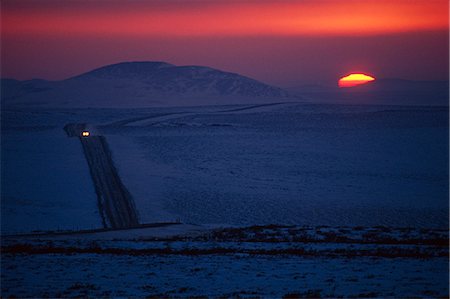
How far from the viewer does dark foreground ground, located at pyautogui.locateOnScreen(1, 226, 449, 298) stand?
1002 centimetres

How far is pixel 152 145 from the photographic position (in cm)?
3931

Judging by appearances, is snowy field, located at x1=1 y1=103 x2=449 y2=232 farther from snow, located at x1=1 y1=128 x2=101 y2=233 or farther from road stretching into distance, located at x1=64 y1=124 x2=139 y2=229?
road stretching into distance, located at x1=64 y1=124 x2=139 y2=229

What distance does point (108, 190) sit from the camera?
2456cm

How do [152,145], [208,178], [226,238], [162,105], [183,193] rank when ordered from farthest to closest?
[162,105] → [152,145] → [208,178] → [183,193] → [226,238]

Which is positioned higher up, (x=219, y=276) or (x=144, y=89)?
(x=144, y=89)

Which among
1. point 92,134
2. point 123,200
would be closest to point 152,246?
point 123,200

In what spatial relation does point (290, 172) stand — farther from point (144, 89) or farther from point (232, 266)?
point (144, 89)

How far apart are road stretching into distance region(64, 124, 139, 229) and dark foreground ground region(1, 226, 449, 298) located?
13.2ft

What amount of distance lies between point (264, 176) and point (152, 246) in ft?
51.1

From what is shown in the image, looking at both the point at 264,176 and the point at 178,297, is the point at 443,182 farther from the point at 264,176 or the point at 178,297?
the point at 178,297

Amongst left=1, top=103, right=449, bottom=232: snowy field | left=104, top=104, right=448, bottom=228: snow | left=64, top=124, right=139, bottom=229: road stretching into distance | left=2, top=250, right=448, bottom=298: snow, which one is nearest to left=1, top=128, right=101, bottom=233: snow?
left=1, top=103, right=449, bottom=232: snowy field

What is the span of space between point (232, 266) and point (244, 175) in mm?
17472

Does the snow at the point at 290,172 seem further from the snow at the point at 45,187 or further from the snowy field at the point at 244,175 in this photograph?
the snow at the point at 45,187

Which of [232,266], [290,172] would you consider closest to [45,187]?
[290,172]
